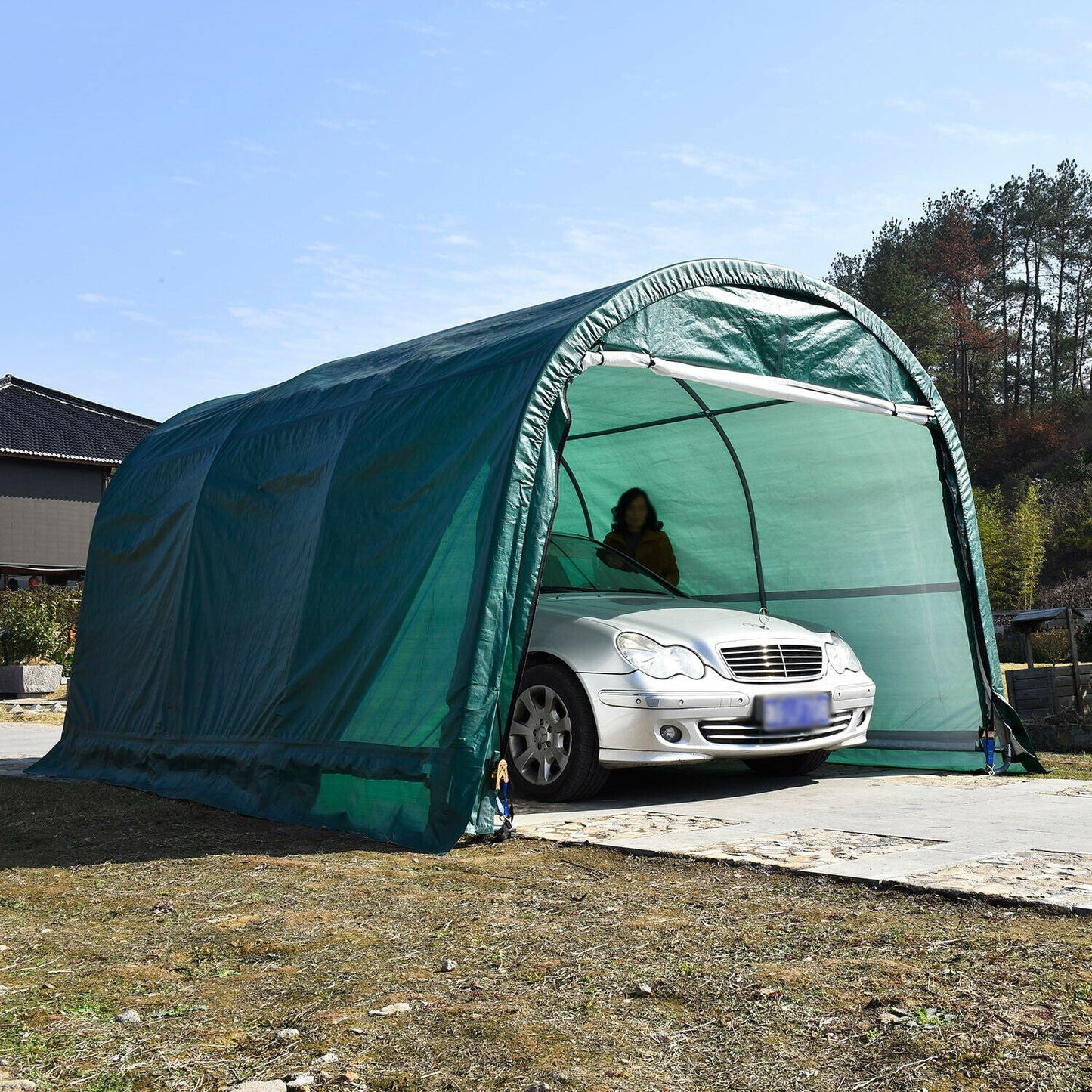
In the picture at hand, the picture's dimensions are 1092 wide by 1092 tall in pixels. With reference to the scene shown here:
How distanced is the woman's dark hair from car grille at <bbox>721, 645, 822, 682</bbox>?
321 centimetres

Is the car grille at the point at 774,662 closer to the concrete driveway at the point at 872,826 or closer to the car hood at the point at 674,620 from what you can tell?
the car hood at the point at 674,620

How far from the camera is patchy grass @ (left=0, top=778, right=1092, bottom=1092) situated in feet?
8.82

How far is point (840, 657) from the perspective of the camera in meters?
7.66

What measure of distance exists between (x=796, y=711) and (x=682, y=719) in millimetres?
827

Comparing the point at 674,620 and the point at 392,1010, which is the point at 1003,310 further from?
the point at 392,1010

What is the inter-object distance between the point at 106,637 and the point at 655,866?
5.65 meters

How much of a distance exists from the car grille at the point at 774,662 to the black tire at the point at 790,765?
0.80 metres

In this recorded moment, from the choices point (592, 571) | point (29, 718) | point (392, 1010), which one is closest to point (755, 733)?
point (592, 571)

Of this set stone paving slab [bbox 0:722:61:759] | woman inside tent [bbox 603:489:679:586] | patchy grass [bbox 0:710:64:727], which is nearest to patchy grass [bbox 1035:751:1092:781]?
woman inside tent [bbox 603:489:679:586]

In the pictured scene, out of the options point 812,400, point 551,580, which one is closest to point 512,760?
point 551,580

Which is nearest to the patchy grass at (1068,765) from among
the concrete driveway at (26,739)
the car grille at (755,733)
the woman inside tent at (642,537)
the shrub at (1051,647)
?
the car grille at (755,733)

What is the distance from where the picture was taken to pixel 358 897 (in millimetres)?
4484

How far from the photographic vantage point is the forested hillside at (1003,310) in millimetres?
54125

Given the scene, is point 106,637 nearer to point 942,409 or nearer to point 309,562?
point 309,562
